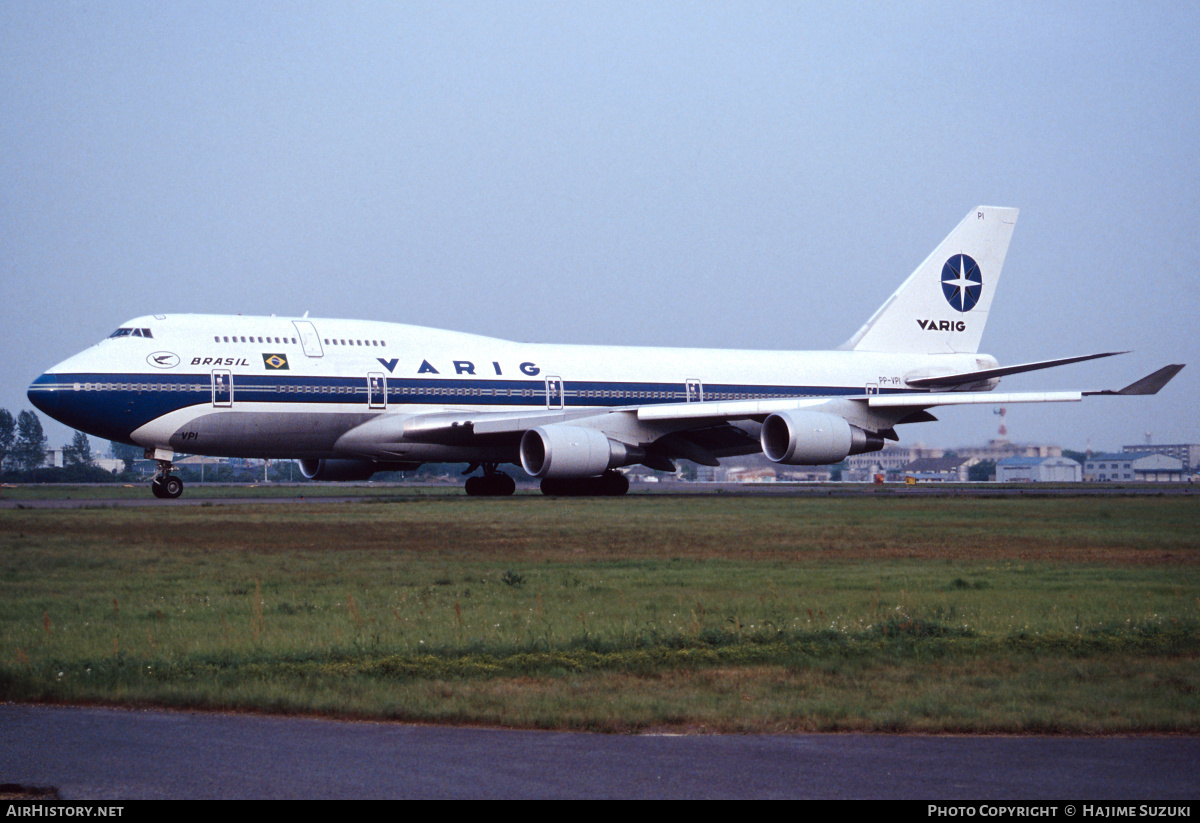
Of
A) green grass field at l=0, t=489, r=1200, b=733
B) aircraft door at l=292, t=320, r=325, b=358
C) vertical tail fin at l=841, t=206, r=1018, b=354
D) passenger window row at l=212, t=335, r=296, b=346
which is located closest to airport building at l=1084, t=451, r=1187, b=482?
vertical tail fin at l=841, t=206, r=1018, b=354

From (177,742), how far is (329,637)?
390 centimetres

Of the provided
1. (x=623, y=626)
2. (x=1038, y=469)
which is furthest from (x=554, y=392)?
(x=1038, y=469)

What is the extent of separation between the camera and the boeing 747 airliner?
3142 centimetres

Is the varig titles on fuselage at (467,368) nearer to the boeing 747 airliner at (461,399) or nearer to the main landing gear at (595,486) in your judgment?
the boeing 747 airliner at (461,399)

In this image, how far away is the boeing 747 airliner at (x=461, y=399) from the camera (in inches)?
1237

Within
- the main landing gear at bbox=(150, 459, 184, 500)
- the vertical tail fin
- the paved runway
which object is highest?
the vertical tail fin

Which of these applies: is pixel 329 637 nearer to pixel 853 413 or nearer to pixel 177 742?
pixel 177 742

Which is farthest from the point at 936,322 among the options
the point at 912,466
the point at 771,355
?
the point at 912,466

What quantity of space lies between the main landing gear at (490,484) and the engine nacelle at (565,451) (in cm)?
419

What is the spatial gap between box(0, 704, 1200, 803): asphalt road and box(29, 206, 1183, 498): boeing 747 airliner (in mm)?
24414

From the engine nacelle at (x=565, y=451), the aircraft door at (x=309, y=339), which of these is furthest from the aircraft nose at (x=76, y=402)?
the engine nacelle at (x=565, y=451)

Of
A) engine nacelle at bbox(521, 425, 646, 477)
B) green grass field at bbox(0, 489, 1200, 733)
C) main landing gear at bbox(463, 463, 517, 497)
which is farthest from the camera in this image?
main landing gear at bbox(463, 463, 517, 497)

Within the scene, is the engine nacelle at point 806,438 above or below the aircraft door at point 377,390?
below

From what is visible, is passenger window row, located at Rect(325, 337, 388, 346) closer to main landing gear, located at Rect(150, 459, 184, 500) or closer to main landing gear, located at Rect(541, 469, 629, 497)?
main landing gear, located at Rect(150, 459, 184, 500)
